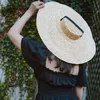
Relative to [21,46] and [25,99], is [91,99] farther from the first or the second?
[21,46]

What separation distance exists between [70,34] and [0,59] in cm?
344

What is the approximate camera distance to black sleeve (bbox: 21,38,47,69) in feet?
6.93

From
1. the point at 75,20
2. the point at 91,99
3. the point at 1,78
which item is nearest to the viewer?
the point at 75,20

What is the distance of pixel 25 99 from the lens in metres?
5.50

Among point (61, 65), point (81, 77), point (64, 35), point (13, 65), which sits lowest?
point (13, 65)

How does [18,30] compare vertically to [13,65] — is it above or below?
above

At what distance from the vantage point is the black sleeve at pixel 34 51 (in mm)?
2111

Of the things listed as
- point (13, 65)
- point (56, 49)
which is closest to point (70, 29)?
point (56, 49)

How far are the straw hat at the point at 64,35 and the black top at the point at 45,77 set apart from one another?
0.07 m

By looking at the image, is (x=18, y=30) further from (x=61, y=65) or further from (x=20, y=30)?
(x=61, y=65)

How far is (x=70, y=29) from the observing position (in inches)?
86.1

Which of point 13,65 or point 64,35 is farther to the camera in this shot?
point 13,65

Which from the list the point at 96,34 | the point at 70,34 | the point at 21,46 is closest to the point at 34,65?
the point at 21,46

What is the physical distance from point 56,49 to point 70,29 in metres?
0.17
